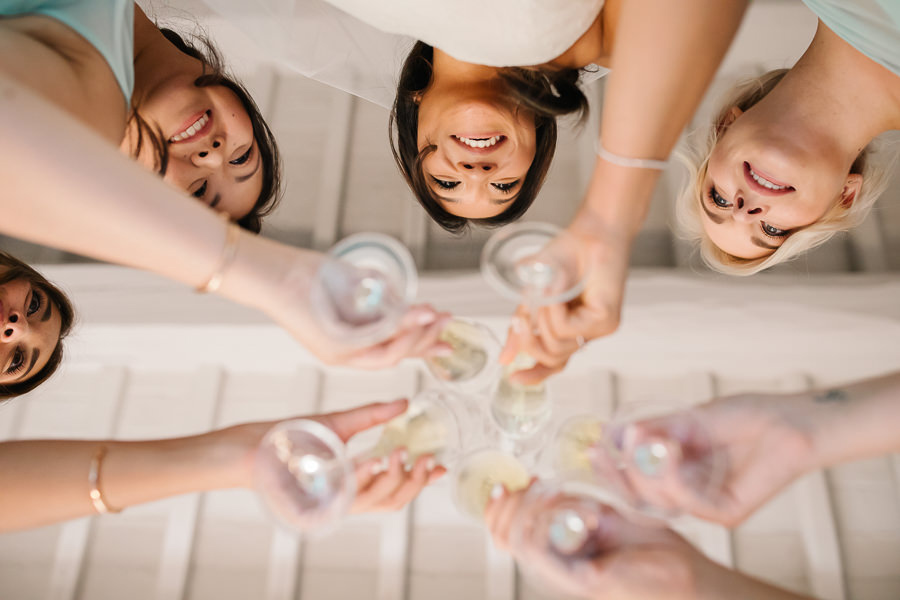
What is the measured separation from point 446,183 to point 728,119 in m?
0.91

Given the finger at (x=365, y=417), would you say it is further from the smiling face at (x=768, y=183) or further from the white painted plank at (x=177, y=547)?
the white painted plank at (x=177, y=547)

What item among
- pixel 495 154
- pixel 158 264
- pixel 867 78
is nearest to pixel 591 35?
pixel 495 154

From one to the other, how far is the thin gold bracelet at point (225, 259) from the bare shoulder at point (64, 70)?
35 cm

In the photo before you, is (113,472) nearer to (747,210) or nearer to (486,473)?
(486,473)

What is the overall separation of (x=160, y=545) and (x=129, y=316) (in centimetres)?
97

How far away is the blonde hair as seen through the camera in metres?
1.84

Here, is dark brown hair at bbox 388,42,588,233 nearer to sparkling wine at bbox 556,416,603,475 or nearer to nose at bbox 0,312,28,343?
sparkling wine at bbox 556,416,603,475

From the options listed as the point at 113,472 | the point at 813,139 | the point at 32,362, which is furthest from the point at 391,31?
the point at 32,362

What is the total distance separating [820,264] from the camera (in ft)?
9.55

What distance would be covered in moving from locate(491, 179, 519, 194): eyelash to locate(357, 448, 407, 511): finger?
81cm

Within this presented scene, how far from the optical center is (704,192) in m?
1.88

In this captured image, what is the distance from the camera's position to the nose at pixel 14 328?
1717mm

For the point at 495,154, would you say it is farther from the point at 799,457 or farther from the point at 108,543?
the point at 108,543

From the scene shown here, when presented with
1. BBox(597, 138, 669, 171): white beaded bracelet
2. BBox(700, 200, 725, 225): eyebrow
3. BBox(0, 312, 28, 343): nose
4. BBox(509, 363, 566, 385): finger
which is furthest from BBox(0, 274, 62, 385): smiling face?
BBox(700, 200, 725, 225): eyebrow
